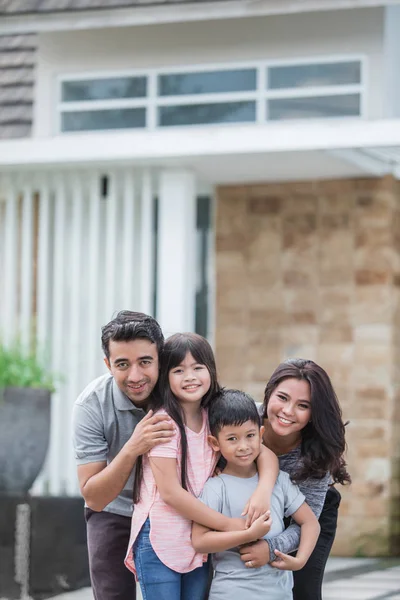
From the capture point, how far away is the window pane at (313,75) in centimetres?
718

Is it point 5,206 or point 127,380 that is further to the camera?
point 5,206

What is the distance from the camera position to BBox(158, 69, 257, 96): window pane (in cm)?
737

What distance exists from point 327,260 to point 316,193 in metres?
0.43

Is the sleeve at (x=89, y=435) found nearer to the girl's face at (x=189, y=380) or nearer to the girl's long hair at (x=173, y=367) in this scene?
the girl's long hair at (x=173, y=367)

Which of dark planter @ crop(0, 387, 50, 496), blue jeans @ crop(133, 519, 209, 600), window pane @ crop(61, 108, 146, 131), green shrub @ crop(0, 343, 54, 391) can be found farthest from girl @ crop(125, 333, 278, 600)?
window pane @ crop(61, 108, 146, 131)

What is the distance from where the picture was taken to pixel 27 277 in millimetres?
7137

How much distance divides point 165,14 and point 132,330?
4264 mm

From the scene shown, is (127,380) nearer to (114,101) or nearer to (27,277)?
(27,277)

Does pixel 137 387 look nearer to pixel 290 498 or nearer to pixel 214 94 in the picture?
pixel 290 498

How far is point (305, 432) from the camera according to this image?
335cm

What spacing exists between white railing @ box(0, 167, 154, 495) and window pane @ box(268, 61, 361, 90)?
3.68 ft

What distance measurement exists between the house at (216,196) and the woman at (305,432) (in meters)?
3.25

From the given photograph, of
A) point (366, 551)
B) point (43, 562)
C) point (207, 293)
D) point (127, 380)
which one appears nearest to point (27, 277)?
point (207, 293)

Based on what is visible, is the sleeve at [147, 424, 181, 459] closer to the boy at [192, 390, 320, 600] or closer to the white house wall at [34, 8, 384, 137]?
the boy at [192, 390, 320, 600]
